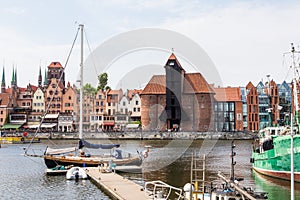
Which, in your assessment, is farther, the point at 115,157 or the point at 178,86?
the point at 178,86

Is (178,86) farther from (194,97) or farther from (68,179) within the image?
(68,179)

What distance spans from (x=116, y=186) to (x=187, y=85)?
91.7 meters

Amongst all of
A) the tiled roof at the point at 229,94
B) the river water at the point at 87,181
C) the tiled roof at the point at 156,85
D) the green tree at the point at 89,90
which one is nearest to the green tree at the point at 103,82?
→ the green tree at the point at 89,90

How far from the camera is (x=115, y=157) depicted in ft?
143

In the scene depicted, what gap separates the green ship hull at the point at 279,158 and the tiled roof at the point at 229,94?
80287mm

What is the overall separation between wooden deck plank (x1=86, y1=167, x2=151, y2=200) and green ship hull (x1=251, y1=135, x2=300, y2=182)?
41.5 ft

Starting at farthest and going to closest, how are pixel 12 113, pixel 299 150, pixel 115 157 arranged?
pixel 12 113 < pixel 115 157 < pixel 299 150

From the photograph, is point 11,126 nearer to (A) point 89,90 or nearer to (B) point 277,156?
(A) point 89,90

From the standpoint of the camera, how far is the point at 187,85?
120125mm

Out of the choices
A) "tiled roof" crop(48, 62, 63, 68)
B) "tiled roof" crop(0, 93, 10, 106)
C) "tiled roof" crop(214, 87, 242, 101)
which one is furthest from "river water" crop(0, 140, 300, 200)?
"tiled roof" crop(48, 62, 63, 68)

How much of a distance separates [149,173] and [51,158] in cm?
995

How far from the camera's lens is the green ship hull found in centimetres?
3297

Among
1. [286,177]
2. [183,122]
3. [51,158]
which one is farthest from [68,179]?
[183,122]

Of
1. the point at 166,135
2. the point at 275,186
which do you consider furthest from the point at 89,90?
the point at 275,186
